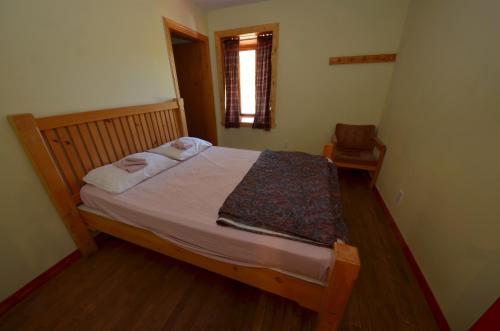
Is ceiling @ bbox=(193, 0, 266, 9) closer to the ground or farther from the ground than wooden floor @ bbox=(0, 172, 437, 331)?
farther from the ground

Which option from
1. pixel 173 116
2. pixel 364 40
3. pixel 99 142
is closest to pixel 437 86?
pixel 364 40

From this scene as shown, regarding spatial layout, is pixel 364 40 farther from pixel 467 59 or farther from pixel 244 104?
pixel 244 104

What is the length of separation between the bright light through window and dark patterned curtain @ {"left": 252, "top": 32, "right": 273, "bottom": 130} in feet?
0.81

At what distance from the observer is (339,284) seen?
75cm

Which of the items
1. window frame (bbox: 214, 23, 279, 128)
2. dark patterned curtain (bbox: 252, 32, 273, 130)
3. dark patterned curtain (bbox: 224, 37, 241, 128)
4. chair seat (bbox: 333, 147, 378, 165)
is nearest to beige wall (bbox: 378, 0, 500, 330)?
chair seat (bbox: 333, 147, 378, 165)

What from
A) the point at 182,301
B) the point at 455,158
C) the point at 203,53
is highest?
the point at 203,53

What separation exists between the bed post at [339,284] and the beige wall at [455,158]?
0.76 meters

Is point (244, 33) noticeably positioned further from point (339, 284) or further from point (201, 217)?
point (339, 284)

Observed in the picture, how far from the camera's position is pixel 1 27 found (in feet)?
3.47

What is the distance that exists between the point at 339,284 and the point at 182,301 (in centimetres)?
105

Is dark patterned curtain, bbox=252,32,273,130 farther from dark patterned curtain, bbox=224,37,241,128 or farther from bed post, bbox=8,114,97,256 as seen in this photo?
bed post, bbox=8,114,97,256

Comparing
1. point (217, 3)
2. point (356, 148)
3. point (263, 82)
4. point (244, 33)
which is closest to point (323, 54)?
point (263, 82)

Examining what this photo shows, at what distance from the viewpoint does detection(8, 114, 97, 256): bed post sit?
1.14 meters

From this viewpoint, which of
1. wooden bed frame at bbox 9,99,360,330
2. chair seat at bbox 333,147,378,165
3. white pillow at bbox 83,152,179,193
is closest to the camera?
wooden bed frame at bbox 9,99,360,330
